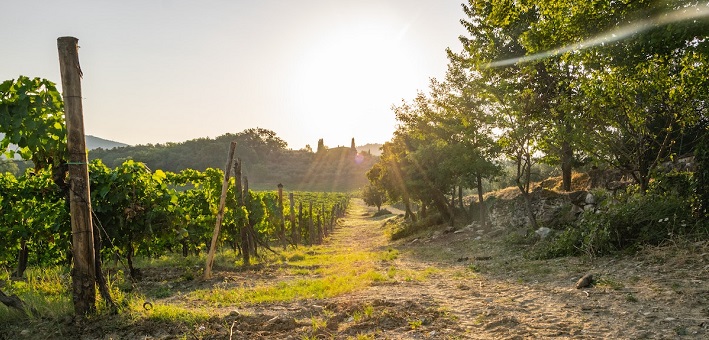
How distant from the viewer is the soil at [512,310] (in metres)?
4.78

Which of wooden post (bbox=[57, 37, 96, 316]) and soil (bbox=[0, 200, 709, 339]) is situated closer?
soil (bbox=[0, 200, 709, 339])

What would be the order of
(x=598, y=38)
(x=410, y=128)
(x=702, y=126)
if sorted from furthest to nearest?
(x=410, y=128)
(x=702, y=126)
(x=598, y=38)

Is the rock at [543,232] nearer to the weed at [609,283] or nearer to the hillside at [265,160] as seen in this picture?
the weed at [609,283]

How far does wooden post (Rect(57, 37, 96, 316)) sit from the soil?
0.48m

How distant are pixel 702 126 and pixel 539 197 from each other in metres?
7.07

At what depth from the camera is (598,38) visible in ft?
29.6

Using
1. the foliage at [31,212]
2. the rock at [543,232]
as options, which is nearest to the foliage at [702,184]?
the rock at [543,232]

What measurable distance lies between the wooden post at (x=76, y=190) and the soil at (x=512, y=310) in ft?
1.58

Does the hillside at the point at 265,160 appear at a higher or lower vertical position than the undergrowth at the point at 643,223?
higher

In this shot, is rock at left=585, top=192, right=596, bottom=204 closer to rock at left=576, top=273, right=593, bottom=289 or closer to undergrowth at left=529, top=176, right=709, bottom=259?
undergrowth at left=529, top=176, right=709, bottom=259

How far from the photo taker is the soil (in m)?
4.78

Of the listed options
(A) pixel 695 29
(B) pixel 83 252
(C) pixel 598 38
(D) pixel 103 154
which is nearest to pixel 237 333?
(B) pixel 83 252

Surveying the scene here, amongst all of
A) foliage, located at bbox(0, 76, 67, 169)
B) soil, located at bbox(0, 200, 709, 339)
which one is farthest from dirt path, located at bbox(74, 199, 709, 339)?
foliage, located at bbox(0, 76, 67, 169)

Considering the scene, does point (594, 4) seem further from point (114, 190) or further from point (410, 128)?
point (410, 128)
